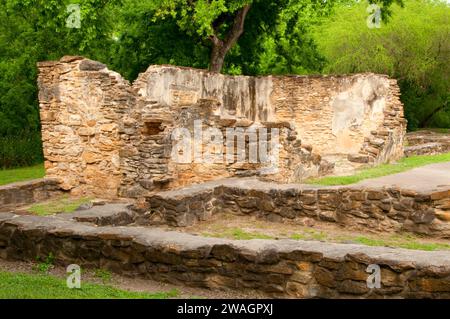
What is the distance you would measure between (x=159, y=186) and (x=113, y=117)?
1.73m

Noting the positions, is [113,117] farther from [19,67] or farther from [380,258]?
[19,67]

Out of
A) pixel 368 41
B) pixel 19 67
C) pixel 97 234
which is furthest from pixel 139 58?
pixel 97 234

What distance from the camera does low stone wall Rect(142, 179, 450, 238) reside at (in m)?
8.50

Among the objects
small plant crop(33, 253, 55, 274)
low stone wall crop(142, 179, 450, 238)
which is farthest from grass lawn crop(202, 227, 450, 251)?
small plant crop(33, 253, 55, 274)

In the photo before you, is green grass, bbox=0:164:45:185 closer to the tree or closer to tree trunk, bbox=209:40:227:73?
the tree

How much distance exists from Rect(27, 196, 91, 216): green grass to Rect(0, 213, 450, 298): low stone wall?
135 inches

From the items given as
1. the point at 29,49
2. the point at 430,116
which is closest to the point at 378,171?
the point at 29,49

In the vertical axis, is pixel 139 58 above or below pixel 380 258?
above

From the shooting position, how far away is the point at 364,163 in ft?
50.7

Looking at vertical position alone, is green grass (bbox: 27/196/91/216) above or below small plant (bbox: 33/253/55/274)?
below

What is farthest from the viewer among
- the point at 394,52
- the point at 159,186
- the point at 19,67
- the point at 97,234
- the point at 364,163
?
the point at 394,52

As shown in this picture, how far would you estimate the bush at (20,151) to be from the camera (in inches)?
834

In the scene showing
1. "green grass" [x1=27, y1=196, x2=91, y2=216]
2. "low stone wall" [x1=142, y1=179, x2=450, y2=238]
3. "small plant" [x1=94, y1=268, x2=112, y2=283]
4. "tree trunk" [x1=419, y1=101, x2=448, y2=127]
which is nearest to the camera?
"small plant" [x1=94, y1=268, x2=112, y2=283]

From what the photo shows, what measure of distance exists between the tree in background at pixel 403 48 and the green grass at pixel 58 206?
56.2 feet
